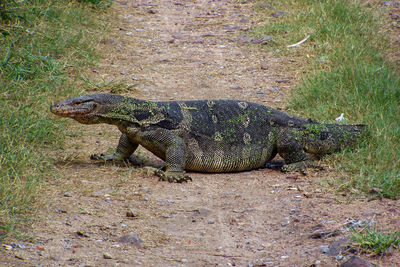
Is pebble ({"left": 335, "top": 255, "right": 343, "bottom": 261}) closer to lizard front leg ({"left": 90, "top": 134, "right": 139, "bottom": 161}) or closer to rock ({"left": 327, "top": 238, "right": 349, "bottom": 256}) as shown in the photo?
rock ({"left": 327, "top": 238, "right": 349, "bottom": 256})

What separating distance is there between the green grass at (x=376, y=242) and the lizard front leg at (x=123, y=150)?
3.07m

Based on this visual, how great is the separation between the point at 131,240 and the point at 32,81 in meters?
3.69

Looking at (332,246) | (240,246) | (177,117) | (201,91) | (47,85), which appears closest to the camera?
(332,246)

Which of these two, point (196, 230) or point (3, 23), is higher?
point (3, 23)

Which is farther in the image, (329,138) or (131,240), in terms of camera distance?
(329,138)

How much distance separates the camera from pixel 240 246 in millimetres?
4555

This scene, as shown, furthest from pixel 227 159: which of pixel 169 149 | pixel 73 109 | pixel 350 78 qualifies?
pixel 350 78

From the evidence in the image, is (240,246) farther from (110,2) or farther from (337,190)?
(110,2)

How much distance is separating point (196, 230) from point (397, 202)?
6.09 ft

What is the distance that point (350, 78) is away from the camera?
8.18 meters

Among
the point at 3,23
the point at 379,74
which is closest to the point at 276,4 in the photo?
the point at 379,74

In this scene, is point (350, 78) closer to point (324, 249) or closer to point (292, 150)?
point (292, 150)

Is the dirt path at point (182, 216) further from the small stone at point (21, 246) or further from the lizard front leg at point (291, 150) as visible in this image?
the lizard front leg at point (291, 150)

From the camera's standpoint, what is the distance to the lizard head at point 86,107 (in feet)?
19.4
